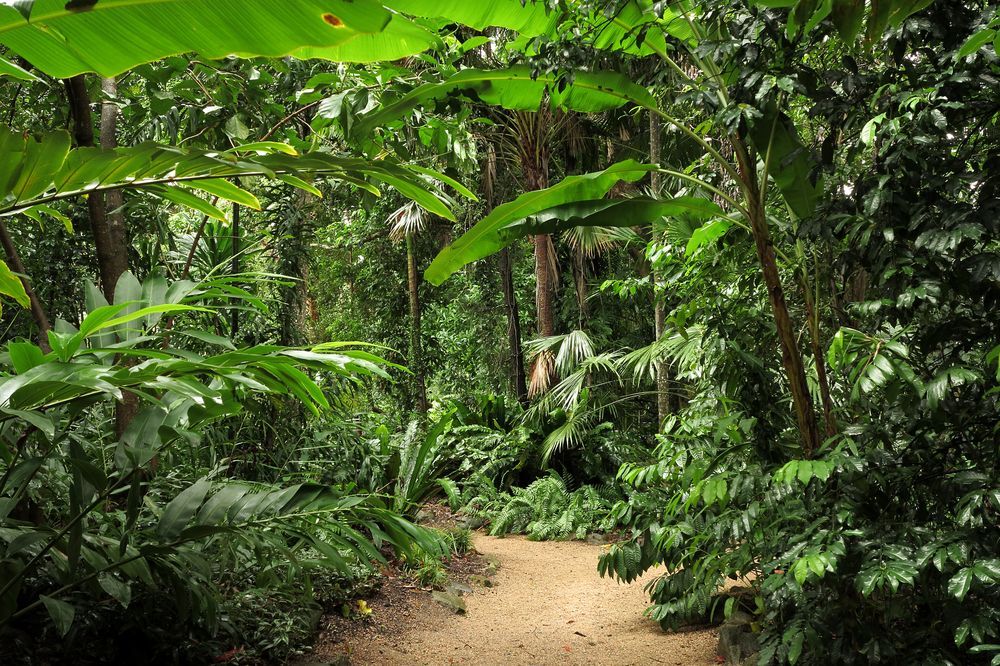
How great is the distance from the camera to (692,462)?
142 inches

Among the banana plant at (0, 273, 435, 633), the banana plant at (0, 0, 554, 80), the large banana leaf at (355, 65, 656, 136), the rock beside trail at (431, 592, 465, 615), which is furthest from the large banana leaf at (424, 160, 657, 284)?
the rock beside trail at (431, 592, 465, 615)

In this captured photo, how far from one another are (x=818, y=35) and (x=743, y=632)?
3.01m

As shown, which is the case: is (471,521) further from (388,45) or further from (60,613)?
(388,45)

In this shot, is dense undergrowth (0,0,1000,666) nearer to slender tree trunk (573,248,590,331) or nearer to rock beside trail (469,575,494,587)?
rock beside trail (469,575,494,587)

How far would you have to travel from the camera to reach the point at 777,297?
3094 millimetres

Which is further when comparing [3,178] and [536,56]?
[536,56]

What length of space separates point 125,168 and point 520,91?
2241mm

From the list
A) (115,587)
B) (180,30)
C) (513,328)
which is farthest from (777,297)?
(513,328)

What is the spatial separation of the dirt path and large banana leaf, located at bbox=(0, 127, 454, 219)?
3.20 meters

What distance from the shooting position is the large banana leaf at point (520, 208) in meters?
3.43

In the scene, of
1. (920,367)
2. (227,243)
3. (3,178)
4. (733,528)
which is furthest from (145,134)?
(920,367)

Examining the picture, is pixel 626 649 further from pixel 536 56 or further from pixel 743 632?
pixel 536 56

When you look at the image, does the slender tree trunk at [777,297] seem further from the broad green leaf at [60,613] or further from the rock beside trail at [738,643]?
the broad green leaf at [60,613]

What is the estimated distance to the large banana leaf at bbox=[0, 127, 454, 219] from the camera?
1828 millimetres
